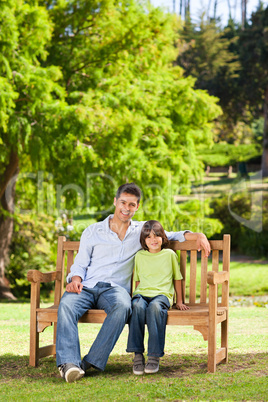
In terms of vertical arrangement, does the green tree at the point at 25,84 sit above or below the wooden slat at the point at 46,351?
above

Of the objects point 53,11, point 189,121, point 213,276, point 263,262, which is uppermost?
point 53,11

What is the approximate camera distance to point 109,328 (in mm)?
3471

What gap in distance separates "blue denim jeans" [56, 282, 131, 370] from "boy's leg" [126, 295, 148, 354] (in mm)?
52

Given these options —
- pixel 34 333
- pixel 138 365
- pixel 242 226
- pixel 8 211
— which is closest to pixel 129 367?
pixel 138 365

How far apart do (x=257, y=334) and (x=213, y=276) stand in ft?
6.06

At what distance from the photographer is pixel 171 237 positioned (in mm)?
4145

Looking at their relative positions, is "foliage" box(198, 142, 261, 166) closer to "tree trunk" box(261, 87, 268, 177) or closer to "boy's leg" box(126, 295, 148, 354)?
"tree trunk" box(261, 87, 268, 177)

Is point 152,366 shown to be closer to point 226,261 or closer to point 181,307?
point 181,307

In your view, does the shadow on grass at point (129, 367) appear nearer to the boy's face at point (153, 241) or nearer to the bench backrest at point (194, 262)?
the bench backrest at point (194, 262)

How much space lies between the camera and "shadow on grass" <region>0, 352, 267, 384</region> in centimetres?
356

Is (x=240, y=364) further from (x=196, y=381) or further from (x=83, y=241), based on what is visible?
(x=83, y=241)

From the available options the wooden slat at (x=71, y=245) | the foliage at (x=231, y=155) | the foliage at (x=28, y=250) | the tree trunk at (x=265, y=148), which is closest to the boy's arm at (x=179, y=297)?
the wooden slat at (x=71, y=245)

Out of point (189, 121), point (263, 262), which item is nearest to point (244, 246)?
point (263, 262)

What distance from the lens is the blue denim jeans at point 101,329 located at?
341 centimetres
